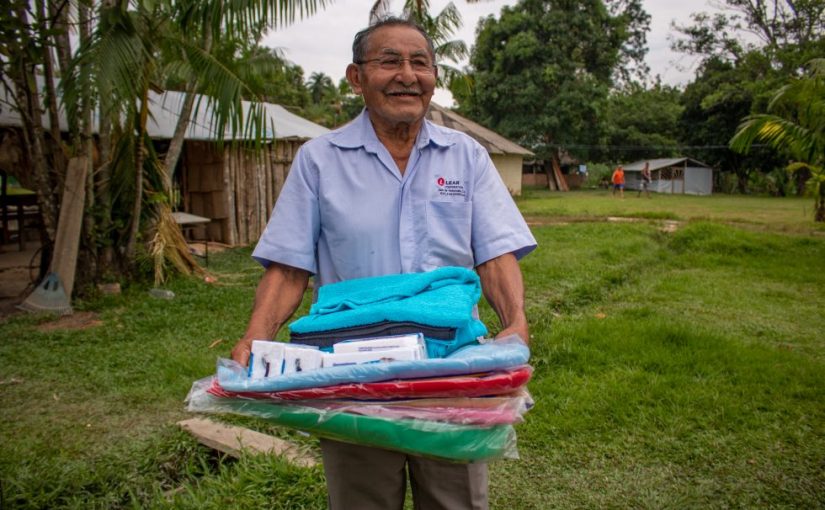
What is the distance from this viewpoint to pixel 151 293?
7.15 metres

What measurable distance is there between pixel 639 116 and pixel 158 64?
35.8 meters

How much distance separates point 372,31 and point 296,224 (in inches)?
24.0

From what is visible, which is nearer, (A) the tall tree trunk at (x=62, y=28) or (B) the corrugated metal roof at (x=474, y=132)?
(A) the tall tree trunk at (x=62, y=28)

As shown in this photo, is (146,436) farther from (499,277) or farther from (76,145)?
(76,145)

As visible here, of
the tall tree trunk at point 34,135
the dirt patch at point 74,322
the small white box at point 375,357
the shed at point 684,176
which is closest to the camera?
the small white box at point 375,357

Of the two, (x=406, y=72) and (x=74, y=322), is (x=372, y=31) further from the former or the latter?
(x=74, y=322)

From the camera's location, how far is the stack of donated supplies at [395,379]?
1.30 meters

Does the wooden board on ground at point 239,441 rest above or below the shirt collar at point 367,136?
below

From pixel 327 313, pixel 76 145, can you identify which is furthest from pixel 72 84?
pixel 327 313

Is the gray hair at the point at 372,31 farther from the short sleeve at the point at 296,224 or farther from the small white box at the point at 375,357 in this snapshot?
the small white box at the point at 375,357

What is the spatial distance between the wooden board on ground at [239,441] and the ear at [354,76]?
1928mm

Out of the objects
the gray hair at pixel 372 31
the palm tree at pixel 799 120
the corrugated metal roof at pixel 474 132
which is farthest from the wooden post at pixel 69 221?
the corrugated metal roof at pixel 474 132

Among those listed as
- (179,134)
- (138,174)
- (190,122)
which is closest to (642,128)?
(190,122)

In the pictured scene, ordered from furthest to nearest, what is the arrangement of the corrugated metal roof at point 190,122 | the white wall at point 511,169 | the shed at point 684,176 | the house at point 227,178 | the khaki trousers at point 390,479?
1. the shed at point 684,176
2. the white wall at point 511,169
3. the house at point 227,178
4. the corrugated metal roof at point 190,122
5. the khaki trousers at point 390,479
